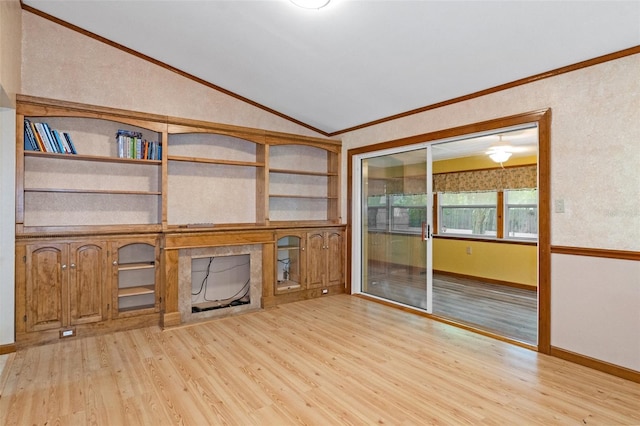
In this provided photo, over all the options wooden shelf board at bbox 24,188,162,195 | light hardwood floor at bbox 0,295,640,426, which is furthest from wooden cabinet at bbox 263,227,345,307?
wooden shelf board at bbox 24,188,162,195

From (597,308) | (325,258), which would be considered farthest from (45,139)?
(597,308)

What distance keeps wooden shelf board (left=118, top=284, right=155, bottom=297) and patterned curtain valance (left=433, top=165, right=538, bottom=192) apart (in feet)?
18.3

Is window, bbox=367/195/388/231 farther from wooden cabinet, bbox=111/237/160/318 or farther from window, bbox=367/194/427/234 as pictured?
wooden cabinet, bbox=111/237/160/318

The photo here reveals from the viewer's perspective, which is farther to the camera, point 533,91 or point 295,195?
point 295,195

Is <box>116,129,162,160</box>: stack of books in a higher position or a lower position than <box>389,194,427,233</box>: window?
higher

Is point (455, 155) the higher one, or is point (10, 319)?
point (455, 155)

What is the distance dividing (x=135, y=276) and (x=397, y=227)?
327cm

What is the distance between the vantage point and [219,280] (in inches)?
181

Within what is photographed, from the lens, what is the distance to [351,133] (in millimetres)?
5219

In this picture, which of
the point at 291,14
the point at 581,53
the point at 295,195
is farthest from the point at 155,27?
the point at 581,53

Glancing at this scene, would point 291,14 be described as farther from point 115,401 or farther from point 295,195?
point 115,401

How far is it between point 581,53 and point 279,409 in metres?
3.50

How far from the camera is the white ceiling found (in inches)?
101

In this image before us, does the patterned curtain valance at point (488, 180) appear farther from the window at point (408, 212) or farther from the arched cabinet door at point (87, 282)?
the arched cabinet door at point (87, 282)
